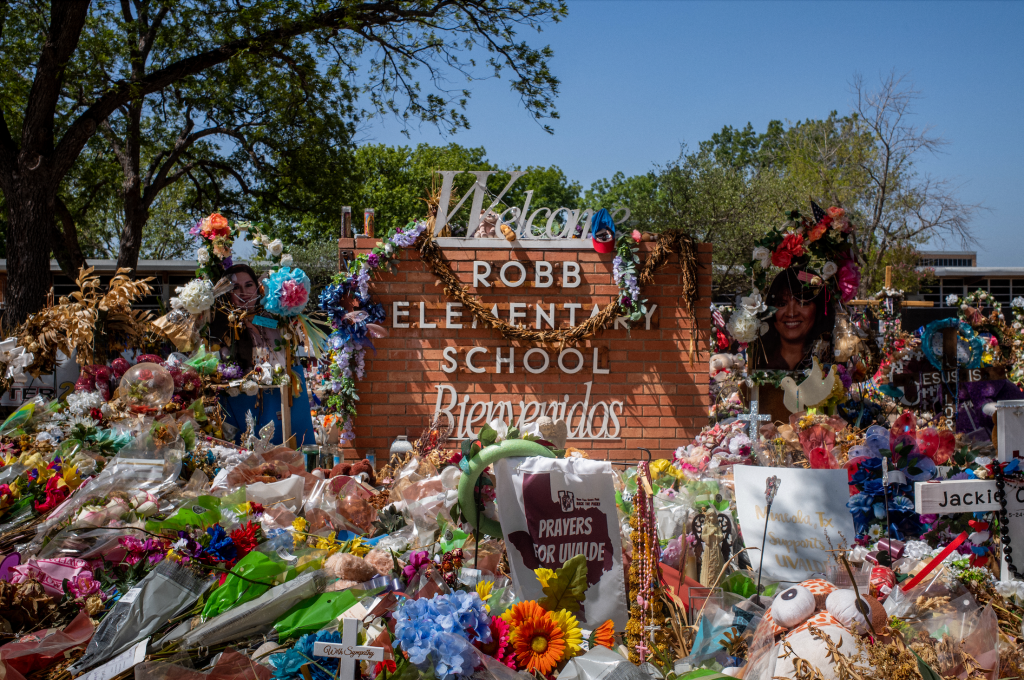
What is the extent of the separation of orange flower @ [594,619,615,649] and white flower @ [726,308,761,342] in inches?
159

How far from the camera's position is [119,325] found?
5.90 metres

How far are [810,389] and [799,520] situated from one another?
11.5ft

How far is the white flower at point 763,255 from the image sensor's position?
6.31m

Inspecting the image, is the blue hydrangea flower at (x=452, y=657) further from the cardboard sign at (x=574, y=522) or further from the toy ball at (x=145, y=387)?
the toy ball at (x=145, y=387)

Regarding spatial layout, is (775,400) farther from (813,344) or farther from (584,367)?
(584,367)

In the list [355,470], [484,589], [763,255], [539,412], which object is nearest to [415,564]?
[484,589]

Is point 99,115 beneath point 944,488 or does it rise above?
above

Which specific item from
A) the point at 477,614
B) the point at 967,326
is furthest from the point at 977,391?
the point at 477,614

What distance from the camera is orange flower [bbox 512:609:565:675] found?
2426 mm

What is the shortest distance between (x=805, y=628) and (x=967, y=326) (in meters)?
8.30

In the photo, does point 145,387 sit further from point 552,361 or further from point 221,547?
point 552,361

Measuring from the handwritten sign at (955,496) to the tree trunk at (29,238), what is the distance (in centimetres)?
894

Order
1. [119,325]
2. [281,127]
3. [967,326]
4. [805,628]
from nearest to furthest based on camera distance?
[805,628], [119,325], [967,326], [281,127]

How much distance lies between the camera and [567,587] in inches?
106
